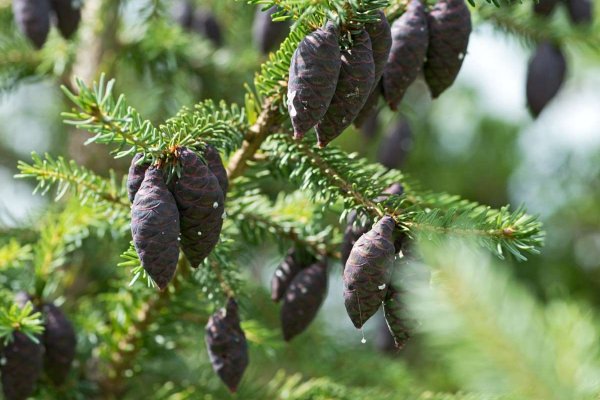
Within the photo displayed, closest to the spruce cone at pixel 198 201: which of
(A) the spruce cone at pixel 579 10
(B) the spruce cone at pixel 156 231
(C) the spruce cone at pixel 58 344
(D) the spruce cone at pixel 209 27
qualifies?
(B) the spruce cone at pixel 156 231

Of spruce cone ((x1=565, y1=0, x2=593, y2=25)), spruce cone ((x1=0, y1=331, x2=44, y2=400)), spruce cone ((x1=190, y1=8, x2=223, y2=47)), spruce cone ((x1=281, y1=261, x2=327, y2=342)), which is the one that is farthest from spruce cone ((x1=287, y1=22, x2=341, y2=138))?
spruce cone ((x1=190, y1=8, x2=223, y2=47))

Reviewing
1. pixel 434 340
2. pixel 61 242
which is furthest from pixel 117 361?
pixel 434 340

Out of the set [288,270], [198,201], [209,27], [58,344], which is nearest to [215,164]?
[198,201]

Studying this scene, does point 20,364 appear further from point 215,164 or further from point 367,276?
point 367,276

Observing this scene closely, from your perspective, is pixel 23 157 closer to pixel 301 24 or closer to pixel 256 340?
pixel 256 340

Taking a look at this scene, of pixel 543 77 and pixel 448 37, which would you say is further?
pixel 543 77

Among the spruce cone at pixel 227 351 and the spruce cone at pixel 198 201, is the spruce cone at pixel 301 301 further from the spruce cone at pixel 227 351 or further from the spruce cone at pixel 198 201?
the spruce cone at pixel 198 201
